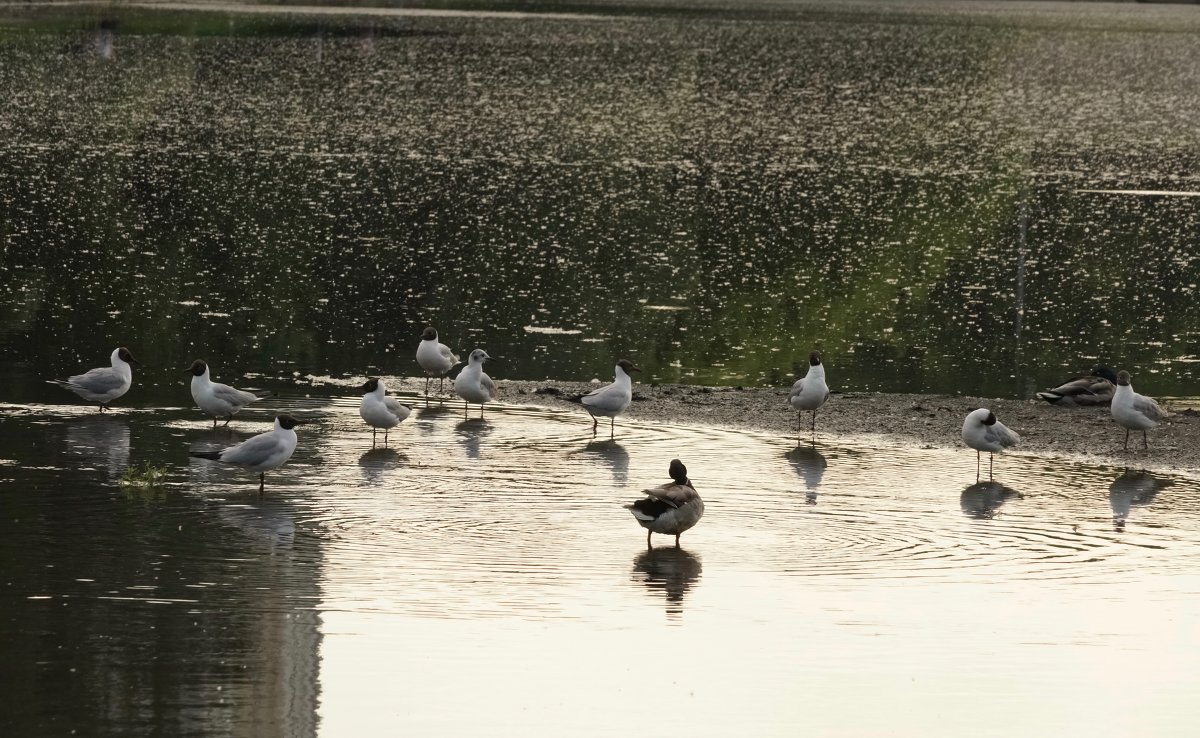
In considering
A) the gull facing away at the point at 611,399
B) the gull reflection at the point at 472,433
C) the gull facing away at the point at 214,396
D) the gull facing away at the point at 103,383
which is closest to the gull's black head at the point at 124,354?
the gull facing away at the point at 103,383

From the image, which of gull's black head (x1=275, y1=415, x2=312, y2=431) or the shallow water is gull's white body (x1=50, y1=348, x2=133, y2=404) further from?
gull's black head (x1=275, y1=415, x2=312, y2=431)

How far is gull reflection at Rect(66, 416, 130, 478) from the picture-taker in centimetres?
2158

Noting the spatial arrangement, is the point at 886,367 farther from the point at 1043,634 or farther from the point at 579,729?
the point at 579,729

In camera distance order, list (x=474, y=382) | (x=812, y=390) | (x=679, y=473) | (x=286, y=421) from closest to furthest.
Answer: (x=679, y=473) < (x=286, y=421) < (x=812, y=390) < (x=474, y=382)

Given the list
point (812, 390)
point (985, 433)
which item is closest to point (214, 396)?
point (812, 390)

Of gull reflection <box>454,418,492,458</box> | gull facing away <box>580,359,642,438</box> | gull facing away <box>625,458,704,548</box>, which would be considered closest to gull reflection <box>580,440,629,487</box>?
gull facing away <box>580,359,642,438</box>

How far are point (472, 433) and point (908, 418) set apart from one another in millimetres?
5996

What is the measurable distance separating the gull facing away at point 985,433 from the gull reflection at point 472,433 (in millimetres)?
5922

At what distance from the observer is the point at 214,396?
23688 mm

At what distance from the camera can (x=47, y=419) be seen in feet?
78.6

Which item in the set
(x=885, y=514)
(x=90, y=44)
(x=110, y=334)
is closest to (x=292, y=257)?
(x=110, y=334)

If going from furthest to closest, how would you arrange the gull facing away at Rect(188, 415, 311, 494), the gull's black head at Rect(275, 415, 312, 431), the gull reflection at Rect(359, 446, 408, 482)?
1. the gull reflection at Rect(359, 446, 408, 482)
2. the gull's black head at Rect(275, 415, 312, 431)
3. the gull facing away at Rect(188, 415, 311, 494)

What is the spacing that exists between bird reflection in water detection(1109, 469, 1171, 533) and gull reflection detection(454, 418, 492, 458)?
751cm

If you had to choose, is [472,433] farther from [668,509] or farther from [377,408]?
[668,509]
